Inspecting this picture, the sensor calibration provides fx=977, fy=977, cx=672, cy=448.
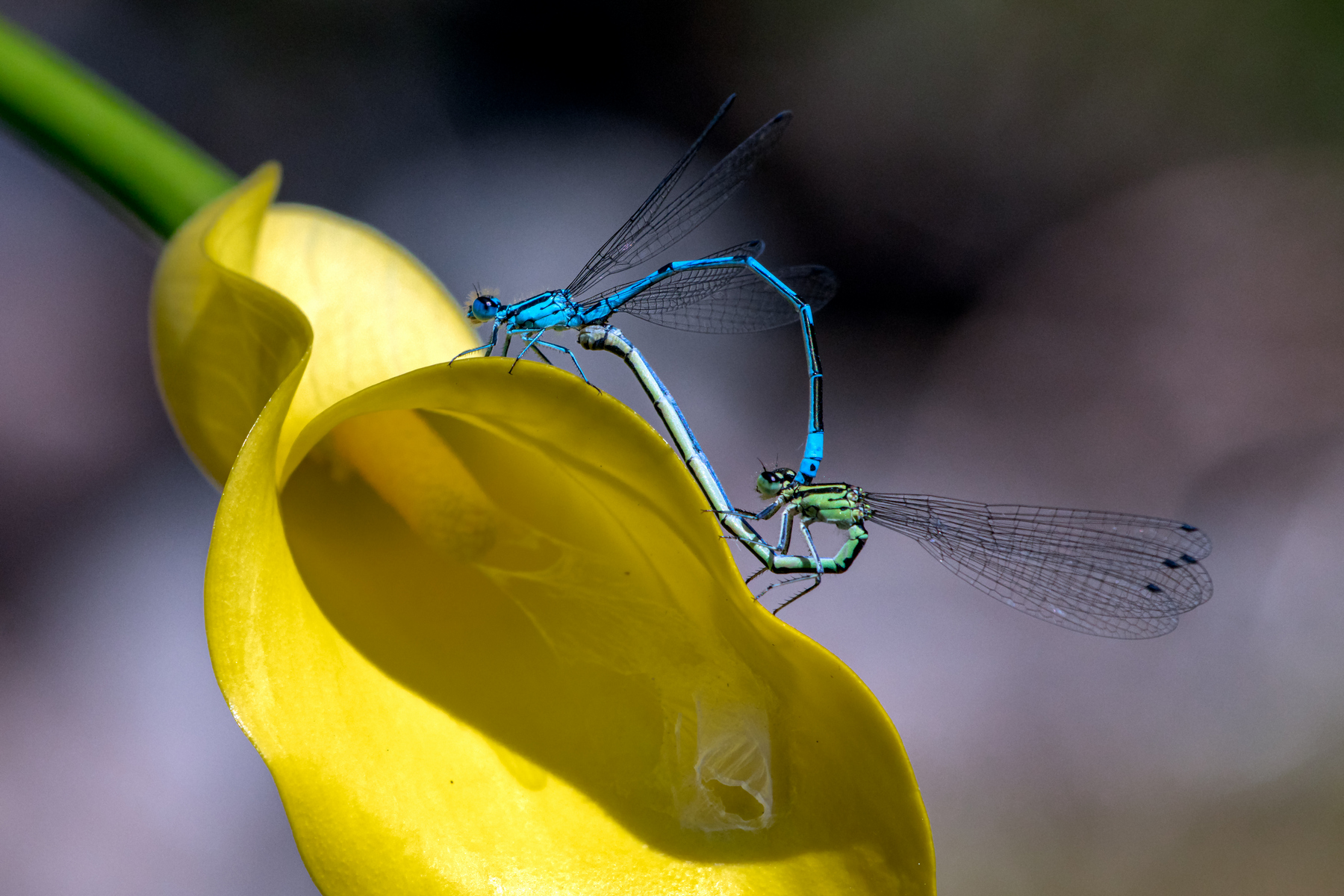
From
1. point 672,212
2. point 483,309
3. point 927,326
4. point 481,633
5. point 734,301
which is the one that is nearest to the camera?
point 481,633

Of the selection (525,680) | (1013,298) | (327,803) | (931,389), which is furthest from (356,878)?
(1013,298)

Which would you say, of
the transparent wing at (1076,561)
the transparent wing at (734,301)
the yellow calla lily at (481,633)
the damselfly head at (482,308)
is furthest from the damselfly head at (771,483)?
the yellow calla lily at (481,633)

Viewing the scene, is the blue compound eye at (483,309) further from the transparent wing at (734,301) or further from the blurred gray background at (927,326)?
the blurred gray background at (927,326)

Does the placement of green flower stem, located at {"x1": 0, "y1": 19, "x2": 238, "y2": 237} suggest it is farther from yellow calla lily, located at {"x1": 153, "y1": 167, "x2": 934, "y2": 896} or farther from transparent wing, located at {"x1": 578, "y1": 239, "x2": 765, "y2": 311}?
transparent wing, located at {"x1": 578, "y1": 239, "x2": 765, "y2": 311}

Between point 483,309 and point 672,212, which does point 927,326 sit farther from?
point 483,309

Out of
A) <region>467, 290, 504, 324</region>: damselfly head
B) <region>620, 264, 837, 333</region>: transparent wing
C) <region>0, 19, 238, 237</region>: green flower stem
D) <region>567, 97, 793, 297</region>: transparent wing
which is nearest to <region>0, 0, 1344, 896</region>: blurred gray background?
<region>620, 264, 837, 333</region>: transparent wing

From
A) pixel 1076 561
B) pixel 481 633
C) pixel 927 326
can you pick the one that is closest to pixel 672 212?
pixel 1076 561
